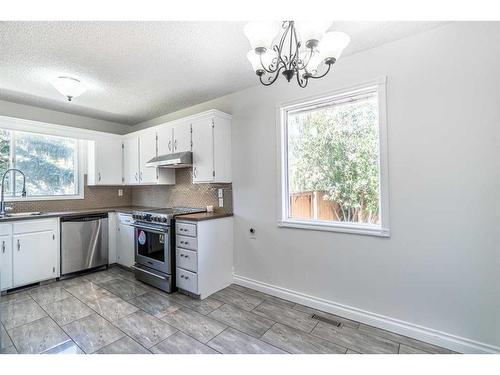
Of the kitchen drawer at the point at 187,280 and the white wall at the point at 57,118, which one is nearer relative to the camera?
the kitchen drawer at the point at 187,280

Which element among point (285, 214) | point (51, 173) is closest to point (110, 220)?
point (51, 173)

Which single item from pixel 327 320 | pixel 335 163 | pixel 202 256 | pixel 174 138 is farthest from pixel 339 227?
pixel 174 138

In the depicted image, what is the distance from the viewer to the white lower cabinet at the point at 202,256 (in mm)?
2789

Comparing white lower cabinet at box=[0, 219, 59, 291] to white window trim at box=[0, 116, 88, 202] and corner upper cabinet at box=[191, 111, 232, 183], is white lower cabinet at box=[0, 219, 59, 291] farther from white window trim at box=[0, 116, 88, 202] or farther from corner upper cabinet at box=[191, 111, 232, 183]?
corner upper cabinet at box=[191, 111, 232, 183]

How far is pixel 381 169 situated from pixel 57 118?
482cm

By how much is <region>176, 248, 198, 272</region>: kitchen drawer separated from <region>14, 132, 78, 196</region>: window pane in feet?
8.62

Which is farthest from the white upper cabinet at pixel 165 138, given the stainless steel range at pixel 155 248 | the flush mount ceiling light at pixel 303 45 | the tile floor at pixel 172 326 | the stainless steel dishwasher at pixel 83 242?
the flush mount ceiling light at pixel 303 45

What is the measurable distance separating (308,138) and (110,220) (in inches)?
134

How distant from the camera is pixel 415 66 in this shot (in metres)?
2.01

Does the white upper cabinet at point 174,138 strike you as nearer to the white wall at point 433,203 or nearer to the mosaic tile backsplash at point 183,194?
the mosaic tile backsplash at point 183,194

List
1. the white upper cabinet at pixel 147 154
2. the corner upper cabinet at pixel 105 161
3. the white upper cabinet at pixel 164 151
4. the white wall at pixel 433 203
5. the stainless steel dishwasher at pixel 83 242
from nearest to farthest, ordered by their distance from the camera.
Result: the white wall at pixel 433 203 → the white upper cabinet at pixel 164 151 → the stainless steel dishwasher at pixel 83 242 → the white upper cabinet at pixel 147 154 → the corner upper cabinet at pixel 105 161

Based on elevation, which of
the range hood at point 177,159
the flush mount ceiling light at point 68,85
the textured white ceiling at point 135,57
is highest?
the textured white ceiling at point 135,57

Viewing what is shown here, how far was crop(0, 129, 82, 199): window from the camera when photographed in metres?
3.48

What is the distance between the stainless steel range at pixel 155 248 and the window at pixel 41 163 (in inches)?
65.0
